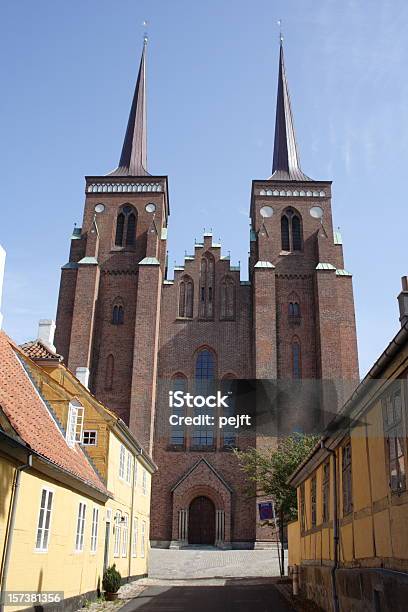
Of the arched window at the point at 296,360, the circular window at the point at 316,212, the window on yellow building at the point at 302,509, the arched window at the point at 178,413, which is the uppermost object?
the circular window at the point at 316,212

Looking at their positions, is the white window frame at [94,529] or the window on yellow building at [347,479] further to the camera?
the white window frame at [94,529]

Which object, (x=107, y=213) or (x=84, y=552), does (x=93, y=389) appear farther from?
(x=84, y=552)

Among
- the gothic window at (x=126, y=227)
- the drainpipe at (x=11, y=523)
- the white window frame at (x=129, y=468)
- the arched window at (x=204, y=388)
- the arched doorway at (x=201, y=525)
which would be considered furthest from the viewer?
the gothic window at (x=126, y=227)

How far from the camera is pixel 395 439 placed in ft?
26.2

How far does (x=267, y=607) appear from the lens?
1415 centimetres

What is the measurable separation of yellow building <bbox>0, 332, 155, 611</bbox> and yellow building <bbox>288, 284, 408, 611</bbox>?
16.3 ft

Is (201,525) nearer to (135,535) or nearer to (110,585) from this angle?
(135,535)

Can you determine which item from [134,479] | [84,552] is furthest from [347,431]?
[134,479]

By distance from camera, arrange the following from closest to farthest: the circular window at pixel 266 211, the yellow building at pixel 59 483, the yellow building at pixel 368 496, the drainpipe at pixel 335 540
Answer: the yellow building at pixel 368 496 < the yellow building at pixel 59 483 < the drainpipe at pixel 335 540 < the circular window at pixel 266 211

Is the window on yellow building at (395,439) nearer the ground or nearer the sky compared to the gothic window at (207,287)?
nearer the ground

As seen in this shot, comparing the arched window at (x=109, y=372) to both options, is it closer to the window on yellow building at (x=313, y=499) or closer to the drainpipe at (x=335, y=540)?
the window on yellow building at (x=313, y=499)

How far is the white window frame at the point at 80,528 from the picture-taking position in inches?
525

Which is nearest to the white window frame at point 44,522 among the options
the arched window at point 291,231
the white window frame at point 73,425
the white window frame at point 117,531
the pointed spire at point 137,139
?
the white window frame at point 73,425

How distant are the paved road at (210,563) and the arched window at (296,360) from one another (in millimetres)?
9960
